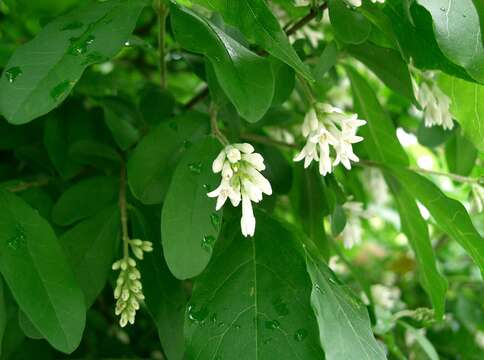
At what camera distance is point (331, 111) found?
110 centimetres

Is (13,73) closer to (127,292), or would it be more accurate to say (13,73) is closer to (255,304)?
(127,292)

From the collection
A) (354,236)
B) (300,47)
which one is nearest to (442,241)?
(354,236)

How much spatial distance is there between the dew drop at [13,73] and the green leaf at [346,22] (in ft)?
1.71

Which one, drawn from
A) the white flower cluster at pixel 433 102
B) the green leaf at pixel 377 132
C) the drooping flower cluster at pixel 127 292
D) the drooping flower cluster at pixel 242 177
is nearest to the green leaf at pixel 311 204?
the green leaf at pixel 377 132

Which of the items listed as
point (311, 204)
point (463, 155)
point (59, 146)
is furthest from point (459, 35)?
point (59, 146)

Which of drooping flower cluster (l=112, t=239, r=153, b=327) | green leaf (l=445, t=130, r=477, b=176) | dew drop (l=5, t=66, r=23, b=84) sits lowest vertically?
green leaf (l=445, t=130, r=477, b=176)

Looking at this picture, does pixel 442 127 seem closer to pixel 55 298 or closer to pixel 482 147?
pixel 482 147

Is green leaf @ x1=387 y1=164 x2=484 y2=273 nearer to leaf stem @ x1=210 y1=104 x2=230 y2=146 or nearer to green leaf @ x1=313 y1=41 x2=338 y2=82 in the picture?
green leaf @ x1=313 y1=41 x2=338 y2=82

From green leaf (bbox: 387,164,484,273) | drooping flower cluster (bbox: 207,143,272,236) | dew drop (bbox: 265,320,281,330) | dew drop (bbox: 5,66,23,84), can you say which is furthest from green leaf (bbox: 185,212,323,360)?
dew drop (bbox: 5,66,23,84)

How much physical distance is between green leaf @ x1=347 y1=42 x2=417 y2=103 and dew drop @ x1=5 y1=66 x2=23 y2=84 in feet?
2.10

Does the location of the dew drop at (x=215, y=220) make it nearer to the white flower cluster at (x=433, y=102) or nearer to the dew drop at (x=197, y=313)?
the dew drop at (x=197, y=313)

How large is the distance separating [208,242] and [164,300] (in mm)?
252

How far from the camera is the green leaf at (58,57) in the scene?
92cm

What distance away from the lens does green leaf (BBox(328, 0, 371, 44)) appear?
3.57 feet
